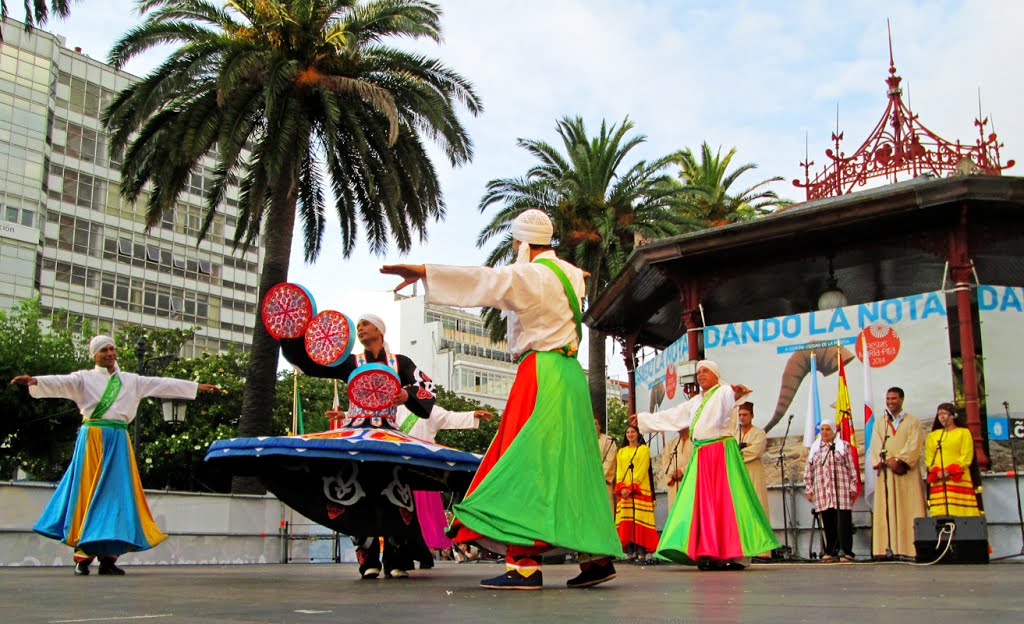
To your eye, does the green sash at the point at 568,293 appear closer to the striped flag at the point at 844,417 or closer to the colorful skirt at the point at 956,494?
the colorful skirt at the point at 956,494

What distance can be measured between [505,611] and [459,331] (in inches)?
3118

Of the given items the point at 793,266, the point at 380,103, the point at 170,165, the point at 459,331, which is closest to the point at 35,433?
the point at 170,165

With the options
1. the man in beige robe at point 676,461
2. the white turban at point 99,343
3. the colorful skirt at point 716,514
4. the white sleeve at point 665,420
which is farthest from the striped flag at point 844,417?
the white turban at point 99,343

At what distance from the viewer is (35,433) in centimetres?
3133

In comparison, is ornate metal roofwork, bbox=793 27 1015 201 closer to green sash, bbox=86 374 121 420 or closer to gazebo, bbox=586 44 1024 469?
gazebo, bbox=586 44 1024 469

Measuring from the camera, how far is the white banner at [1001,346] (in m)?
14.0

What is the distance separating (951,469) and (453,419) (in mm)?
6362

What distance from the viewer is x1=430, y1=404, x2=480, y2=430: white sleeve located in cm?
820

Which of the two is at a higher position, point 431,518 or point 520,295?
point 520,295

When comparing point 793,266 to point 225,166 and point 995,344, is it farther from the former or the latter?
point 225,166

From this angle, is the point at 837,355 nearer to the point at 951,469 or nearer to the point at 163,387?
the point at 951,469

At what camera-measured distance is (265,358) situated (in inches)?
741

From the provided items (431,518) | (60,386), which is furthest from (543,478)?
(60,386)

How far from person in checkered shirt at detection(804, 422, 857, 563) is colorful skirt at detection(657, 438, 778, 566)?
10.9ft
